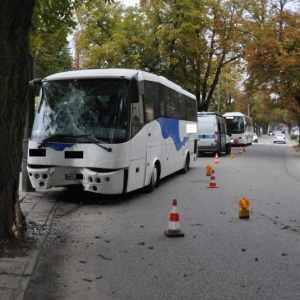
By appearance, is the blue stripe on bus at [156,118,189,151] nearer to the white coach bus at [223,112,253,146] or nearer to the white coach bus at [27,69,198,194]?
the white coach bus at [27,69,198,194]

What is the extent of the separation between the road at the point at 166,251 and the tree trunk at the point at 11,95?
87 centimetres

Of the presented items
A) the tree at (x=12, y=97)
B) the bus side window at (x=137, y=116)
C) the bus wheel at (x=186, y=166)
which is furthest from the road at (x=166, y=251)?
the bus wheel at (x=186, y=166)

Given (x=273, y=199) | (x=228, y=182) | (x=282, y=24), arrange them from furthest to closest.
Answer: (x=282, y=24) → (x=228, y=182) → (x=273, y=199)

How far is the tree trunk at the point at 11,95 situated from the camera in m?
5.54

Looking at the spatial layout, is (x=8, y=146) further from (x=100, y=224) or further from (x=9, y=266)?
(x=100, y=224)

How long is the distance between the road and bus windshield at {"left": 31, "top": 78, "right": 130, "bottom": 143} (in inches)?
59.8

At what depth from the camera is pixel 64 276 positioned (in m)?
5.19

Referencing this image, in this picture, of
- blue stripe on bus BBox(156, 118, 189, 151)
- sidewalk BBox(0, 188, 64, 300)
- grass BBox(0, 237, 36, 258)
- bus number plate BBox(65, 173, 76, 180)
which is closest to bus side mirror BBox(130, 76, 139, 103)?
bus number plate BBox(65, 173, 76, 180)

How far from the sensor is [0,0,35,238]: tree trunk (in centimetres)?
554

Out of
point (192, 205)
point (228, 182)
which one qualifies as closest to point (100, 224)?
point (192, 205)

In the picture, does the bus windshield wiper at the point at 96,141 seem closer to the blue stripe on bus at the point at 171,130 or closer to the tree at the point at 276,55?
the blue stripe on bus at the point at 171,130

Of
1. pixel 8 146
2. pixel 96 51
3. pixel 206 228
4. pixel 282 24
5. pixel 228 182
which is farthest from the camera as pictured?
pixel 96 51

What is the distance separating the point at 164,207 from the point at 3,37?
5414 mm

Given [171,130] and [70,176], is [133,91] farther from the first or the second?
[171,130]
